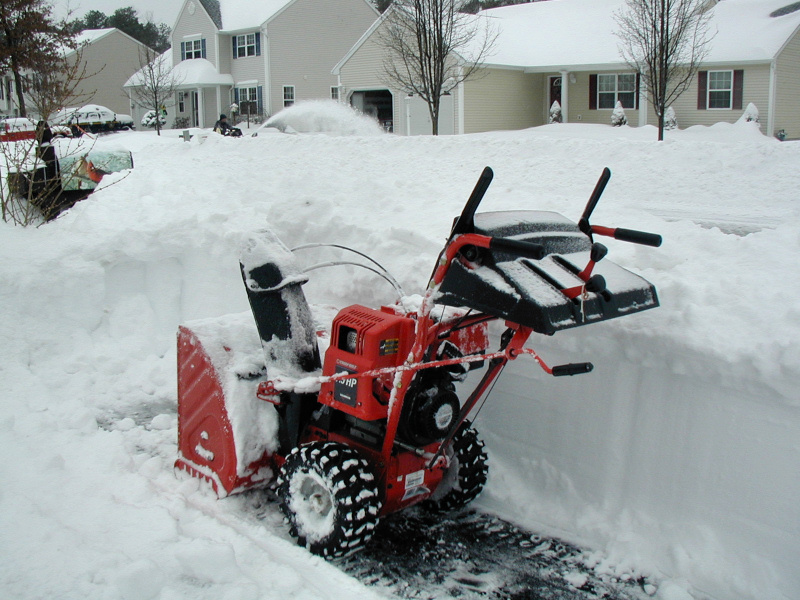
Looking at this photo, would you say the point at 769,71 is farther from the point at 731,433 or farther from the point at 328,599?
the point at 328,599

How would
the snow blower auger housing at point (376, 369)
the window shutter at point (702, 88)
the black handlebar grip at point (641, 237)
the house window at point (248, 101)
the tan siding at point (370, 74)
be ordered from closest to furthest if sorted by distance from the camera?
the snow blower auger housing at point (376, 369), the black handlebar grip at point (641, 237), the window shutter at point (702, 88), the tan siding at point (370, 74), the house window at point (248, 101)

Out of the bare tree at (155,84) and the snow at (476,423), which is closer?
the snow at (476,423)

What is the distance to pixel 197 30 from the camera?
131ft

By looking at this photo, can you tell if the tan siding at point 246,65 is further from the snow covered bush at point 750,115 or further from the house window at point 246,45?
the snow covered bush at point 750,115

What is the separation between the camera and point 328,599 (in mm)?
3598

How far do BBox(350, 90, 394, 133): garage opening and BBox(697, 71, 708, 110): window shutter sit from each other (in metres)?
11.5

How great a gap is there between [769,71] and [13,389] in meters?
24.0

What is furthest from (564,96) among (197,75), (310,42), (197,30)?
(197,30)

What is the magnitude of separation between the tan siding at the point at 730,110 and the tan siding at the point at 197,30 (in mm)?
23400

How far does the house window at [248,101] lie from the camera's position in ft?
123

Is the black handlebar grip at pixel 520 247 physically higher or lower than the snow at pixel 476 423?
higher

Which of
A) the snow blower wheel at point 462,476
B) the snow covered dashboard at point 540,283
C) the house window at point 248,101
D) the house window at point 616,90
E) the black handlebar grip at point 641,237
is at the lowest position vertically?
the snow blower wheel at point 462,476

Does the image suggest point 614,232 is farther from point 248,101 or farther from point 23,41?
point 248,101

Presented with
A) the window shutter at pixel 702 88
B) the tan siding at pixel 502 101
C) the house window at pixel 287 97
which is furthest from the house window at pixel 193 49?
the window shutter at pixel 702 88
